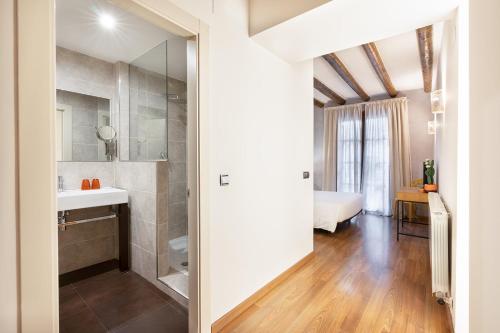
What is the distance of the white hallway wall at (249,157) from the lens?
1713 millimetres

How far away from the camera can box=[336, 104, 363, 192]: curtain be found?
5.54 meters

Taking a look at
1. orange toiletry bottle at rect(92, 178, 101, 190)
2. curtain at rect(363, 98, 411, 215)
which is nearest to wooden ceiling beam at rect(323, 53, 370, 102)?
curtain at rect(363, 98, 411, 215)

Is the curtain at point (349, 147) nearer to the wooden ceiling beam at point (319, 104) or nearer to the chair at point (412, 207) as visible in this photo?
the wooden ceiling beam at point (319, 104)

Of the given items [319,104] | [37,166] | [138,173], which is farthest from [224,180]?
[319,104]

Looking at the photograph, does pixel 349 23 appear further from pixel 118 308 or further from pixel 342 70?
pixel 118 308

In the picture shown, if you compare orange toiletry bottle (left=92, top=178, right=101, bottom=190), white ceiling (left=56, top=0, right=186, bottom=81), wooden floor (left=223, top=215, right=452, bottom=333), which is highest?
white ceiling (left=56, top=0, right=186, bottom=81)

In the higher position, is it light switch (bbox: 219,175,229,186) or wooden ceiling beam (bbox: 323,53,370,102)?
wooden ceiling beam (bbox: 323,53,370,102)

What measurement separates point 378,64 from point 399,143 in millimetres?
2236

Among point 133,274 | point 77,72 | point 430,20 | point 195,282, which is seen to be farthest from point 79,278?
point 430,20

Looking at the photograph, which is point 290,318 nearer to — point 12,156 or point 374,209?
point 12,156

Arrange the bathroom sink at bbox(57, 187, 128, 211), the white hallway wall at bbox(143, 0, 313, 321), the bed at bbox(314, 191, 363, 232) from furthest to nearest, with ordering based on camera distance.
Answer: the bed at bbox(314, 191, 363, 232) → the bathroom sink at bbox(57, 187, 128, 211) → the white hallway wall at bbox(143, 0, 313, 321)

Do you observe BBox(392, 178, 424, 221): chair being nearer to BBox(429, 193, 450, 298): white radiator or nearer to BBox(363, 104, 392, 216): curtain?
BBox(363, 104, 392, 216): curtain

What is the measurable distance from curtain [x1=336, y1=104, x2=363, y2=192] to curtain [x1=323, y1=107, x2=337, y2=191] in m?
0.09

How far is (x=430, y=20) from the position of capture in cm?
172
